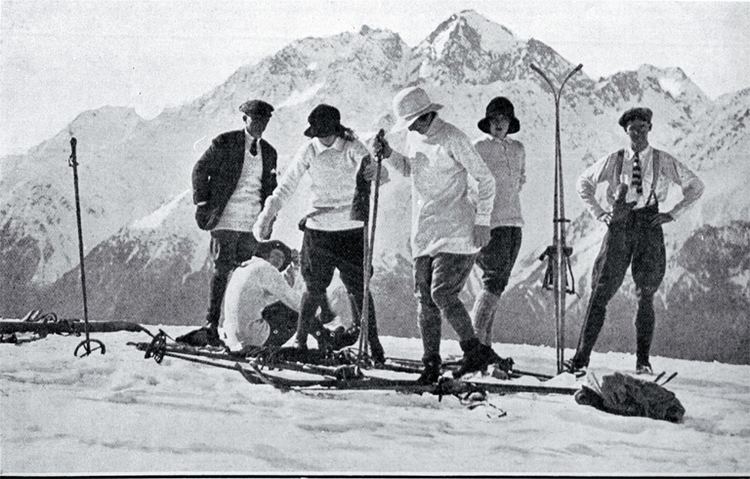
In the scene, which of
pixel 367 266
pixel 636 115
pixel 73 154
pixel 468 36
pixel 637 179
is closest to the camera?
pixel 367 266

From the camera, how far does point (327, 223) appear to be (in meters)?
5.05

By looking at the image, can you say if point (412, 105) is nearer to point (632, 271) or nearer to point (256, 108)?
point (256, 108)

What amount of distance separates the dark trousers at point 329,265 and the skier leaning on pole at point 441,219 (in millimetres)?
400

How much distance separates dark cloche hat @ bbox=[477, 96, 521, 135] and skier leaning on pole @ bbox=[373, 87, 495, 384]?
46cm

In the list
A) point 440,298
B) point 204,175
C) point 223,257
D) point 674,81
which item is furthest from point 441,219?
point 674,81

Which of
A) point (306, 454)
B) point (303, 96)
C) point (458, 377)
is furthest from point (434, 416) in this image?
point (303, 96)

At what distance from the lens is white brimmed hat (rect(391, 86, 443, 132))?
15.4 ft

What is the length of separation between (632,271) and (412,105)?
1.58 meters

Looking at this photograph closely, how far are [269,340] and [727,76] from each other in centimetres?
309

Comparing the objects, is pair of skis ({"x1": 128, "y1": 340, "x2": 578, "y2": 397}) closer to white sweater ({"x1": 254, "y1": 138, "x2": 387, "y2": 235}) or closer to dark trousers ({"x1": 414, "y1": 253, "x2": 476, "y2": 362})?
dark trousers ({"x1": 414, "y1": 253, "x2": 476, "y2": 362})

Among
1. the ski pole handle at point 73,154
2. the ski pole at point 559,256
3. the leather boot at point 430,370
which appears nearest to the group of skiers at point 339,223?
the ski pole at point 559,256

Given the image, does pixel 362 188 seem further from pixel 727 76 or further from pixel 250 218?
pixel 727 76

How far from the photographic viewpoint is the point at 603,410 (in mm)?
4551

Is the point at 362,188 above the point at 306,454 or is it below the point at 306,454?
above
